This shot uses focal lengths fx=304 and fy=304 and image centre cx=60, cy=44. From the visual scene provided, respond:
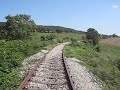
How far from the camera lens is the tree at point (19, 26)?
272 feet

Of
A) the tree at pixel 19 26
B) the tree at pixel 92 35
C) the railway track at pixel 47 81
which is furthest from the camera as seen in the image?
the tree at pixel 92 35

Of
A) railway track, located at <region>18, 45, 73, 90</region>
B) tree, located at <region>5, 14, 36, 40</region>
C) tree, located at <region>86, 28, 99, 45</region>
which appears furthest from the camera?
tree, located at <region>86, 28, 99, 45</region>

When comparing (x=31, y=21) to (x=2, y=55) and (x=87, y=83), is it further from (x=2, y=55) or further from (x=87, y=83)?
(x=87, y=83)

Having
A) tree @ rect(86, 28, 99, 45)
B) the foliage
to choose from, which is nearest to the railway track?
the foliage

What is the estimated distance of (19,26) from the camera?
3378 inches

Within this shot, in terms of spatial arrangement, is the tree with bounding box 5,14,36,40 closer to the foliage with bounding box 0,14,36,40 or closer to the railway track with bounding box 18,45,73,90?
the foliage with bounding box 0,14,36,40

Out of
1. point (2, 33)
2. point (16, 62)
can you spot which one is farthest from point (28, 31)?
point (16, 62)

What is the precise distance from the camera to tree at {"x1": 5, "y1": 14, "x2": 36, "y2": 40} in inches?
3266

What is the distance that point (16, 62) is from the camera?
1786 centimetres

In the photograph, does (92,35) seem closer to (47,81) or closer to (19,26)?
(19,26)

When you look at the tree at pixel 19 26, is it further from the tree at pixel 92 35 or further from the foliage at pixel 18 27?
the tree at pixel 92 35

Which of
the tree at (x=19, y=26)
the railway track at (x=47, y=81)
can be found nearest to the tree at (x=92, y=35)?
the tree at (x=19, y=26)

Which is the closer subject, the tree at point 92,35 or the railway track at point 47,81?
the railway track at point 47,81

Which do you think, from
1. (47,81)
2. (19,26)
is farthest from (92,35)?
(47,81)
